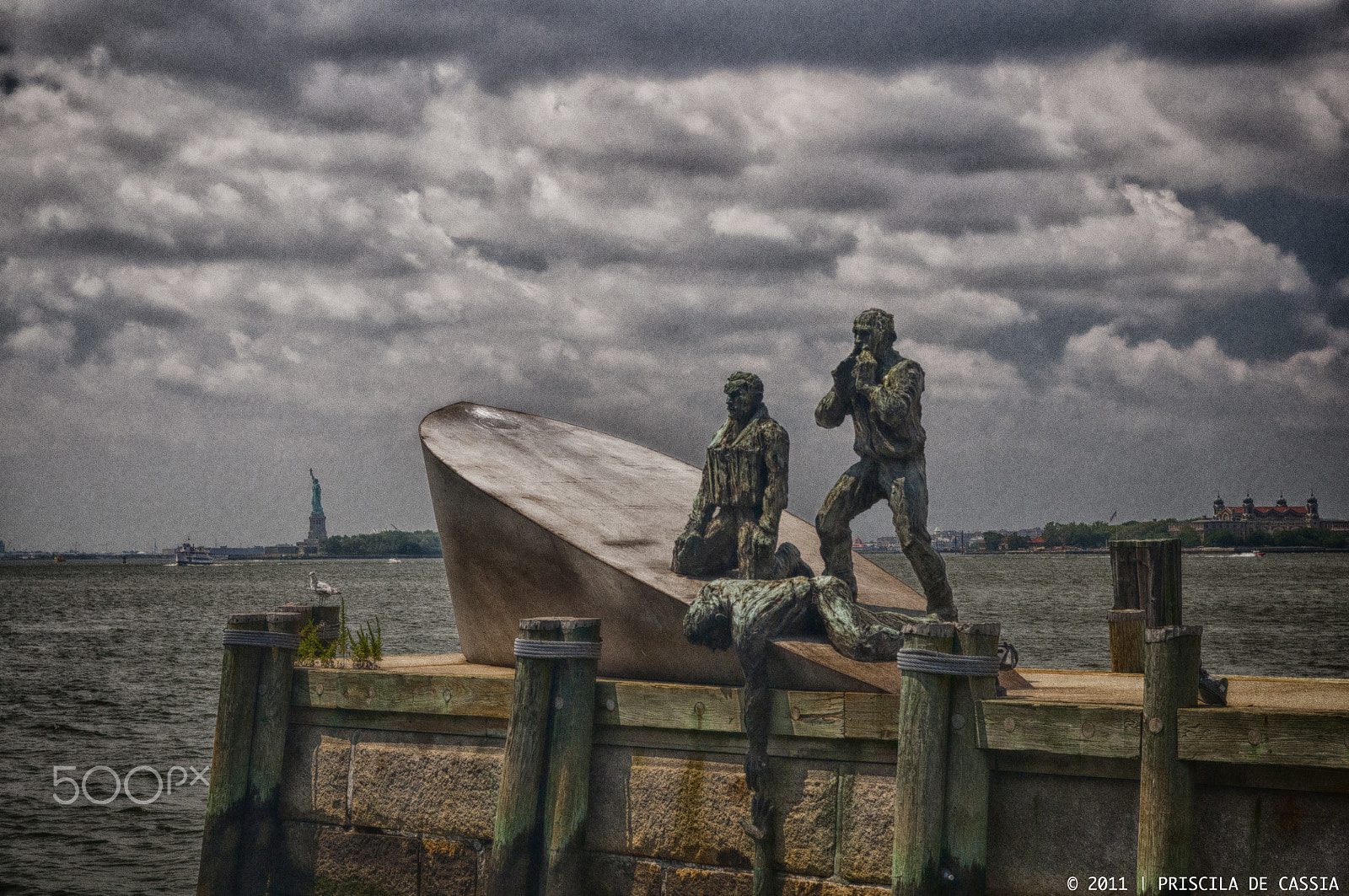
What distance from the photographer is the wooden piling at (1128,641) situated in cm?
1016

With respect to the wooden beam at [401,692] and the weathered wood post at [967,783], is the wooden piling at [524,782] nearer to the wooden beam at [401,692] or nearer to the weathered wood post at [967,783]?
the wooden beam at [401,692]

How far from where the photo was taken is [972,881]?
5754 mm

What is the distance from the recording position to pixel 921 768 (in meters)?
5.81

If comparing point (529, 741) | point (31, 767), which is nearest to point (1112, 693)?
point (529, 741)

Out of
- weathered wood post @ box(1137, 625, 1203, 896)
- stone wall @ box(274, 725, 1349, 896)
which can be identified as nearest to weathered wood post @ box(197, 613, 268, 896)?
stone wall @ box(274, 725, 1349, 896)

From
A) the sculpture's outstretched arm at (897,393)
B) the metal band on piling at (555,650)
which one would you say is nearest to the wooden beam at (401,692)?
the metal band on piling at (555,650)

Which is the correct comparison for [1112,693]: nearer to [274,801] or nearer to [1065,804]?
[1065,804]

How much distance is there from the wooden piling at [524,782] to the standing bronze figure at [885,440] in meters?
2.25

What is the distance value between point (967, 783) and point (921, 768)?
0.77 feet

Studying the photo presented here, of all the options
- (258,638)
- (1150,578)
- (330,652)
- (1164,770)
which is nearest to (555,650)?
(258,638)

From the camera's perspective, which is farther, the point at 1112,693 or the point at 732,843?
the point at 1112,693

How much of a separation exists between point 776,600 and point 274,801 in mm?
3550

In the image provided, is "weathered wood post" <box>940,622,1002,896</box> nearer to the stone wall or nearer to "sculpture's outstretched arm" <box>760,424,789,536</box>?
the stone wall

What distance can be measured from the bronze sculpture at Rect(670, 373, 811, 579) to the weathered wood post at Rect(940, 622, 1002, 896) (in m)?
2.30
